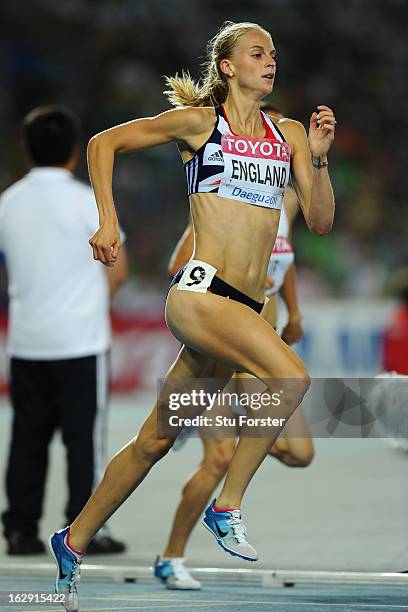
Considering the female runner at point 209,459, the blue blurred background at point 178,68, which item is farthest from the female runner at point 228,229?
the blue blurred background at point 178,68

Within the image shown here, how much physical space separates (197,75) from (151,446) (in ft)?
54.5

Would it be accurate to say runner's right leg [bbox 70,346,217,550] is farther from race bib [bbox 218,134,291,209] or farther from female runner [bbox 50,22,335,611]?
race bib [bbox 218,134,291,209]

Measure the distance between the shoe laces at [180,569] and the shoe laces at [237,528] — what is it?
120 centimetres

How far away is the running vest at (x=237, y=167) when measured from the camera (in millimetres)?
4570

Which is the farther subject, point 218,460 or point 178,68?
point 178,68

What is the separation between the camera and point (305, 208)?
4699 millimetres

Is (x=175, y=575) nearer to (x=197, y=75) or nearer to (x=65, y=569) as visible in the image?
(x=65, y=569)

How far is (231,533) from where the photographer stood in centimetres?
439

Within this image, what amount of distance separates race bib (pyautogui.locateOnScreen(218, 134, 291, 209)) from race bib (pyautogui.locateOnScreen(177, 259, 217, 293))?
0.91 feet

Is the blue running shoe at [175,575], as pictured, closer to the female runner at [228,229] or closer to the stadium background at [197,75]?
the female runner at [228,229]

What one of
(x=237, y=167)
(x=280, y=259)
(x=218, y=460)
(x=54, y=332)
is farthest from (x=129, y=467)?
(x=54, y=332)

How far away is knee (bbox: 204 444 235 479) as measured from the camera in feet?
18.8

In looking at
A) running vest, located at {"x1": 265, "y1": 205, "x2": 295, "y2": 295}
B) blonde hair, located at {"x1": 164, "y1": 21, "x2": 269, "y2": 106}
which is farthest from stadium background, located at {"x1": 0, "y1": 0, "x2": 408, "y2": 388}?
blonde hair, located at {"x1": 164, "y1": 21, "x2": 269, "y2": 106}

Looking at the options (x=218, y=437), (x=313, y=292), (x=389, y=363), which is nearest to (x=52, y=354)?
(x=218, y=437)
